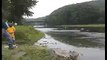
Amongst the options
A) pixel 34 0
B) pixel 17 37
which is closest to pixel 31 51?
pixel 17 37

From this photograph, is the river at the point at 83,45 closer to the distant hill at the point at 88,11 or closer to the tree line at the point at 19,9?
the distant hill at the point at 88,11

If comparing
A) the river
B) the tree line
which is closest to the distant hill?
the river

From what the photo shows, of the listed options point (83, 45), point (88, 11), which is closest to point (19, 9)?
point (88, 11)

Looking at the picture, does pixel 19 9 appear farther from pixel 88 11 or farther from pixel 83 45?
pixel 83 45

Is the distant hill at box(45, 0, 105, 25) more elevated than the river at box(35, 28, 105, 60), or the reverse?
the distant hill at box(45, 0, 105, 25)

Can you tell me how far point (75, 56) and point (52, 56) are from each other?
89cm

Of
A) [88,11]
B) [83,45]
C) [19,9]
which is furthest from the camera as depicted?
[19,9]

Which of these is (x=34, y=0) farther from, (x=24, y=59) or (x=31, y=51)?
(x=24, y=59)

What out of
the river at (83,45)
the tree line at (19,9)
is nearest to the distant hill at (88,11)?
the river at (83,45)

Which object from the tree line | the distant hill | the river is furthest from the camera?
the tree line

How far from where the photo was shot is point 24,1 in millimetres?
35375

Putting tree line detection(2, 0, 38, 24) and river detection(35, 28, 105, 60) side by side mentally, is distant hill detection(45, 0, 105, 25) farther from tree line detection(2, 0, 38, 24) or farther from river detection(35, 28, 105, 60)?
tree line detection(2, 0, 38, 24)

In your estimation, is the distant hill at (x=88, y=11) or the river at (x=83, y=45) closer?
the distant hill at (x=88, y=11)

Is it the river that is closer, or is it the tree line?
the river
